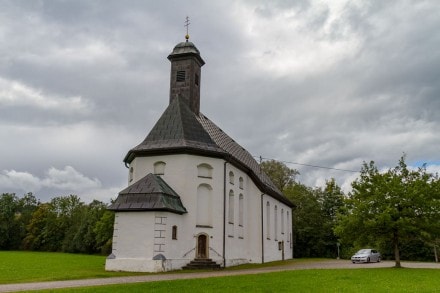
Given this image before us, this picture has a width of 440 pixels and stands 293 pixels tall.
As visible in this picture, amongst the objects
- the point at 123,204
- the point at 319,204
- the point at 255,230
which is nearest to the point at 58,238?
the point at 319,204

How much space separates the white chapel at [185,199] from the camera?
24312 millimetres

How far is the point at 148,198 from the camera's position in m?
24.8

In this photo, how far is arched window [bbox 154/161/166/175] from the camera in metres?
28.0

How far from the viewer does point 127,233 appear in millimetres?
24562

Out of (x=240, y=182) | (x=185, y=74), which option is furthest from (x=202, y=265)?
(x=185, y=74)

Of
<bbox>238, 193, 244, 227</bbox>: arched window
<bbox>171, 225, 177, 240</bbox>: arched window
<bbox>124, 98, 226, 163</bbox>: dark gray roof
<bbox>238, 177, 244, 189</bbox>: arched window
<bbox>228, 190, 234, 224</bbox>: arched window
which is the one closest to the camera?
<bbox>171, 225, 177, 240</bbox>: arched window

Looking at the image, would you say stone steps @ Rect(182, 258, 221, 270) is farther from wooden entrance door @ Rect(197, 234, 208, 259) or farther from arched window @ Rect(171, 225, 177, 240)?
arched window @ Rect(171, 225, 177, 240)

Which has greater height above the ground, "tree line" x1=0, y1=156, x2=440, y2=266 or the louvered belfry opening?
the louvered belfry opening

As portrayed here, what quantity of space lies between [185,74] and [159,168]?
8897 millimetres

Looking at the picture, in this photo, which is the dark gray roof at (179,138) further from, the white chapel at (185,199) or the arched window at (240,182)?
the arched window at (240,182)

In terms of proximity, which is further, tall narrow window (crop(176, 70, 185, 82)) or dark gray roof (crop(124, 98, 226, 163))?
tall narrow window (crop(176, 70, 185, 82))

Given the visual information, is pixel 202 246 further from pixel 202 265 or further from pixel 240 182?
pixel 240 182

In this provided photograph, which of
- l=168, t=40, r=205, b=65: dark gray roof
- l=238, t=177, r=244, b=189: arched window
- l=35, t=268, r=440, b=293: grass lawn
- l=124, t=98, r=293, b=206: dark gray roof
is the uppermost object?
l=168, t=40, r=205, b=65: dark gray roof

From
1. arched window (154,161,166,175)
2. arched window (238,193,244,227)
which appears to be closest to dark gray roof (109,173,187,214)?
arched window (154,161,166,175)
